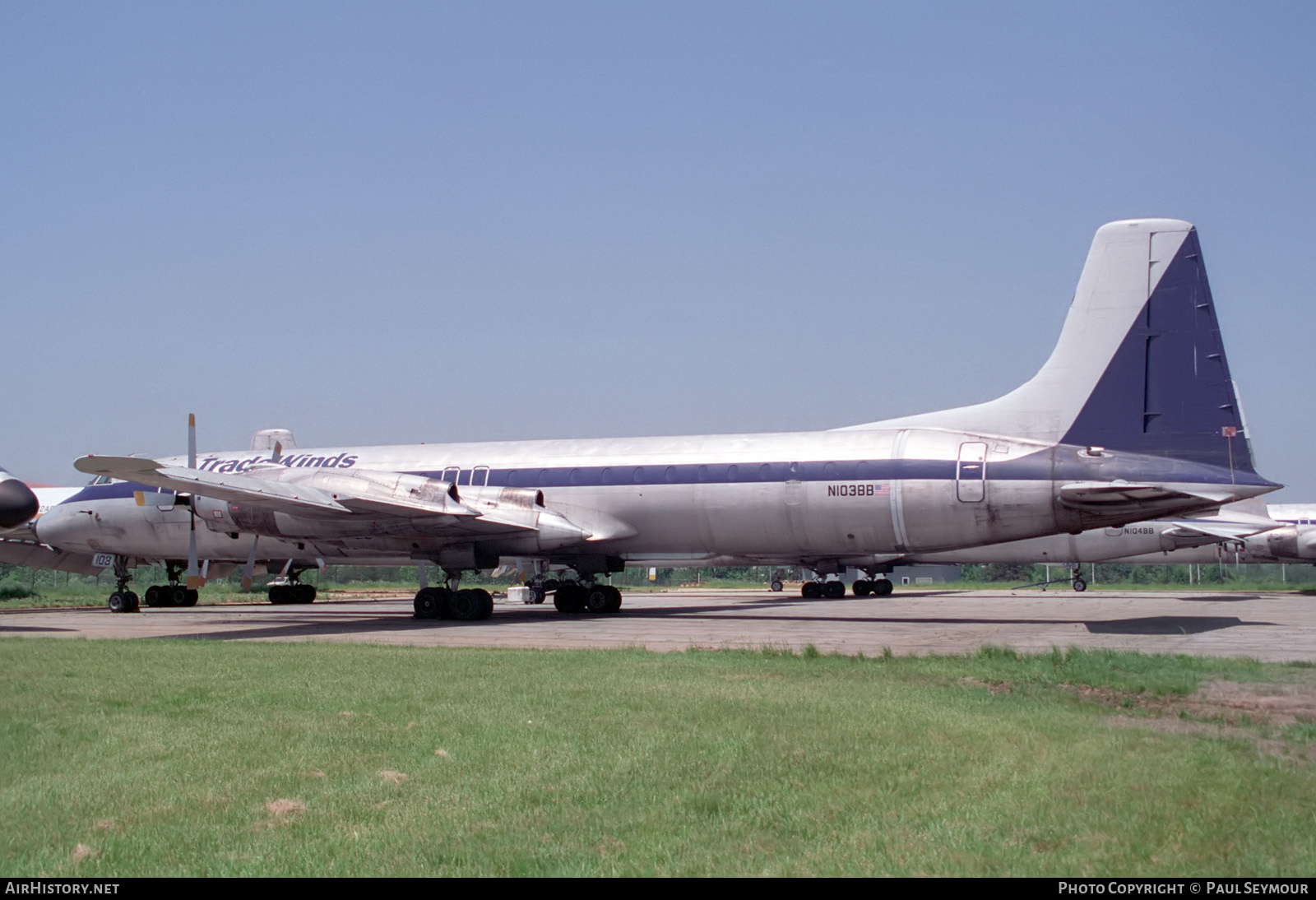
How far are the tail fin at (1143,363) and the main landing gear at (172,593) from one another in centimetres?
2674

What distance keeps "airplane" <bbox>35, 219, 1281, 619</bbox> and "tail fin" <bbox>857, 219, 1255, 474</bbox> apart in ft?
0.11

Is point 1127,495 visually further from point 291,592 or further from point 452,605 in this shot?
point 291,592

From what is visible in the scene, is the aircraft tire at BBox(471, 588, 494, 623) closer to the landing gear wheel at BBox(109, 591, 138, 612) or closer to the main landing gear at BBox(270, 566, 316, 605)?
the landing gear wheel at BBox(109, 591, 138, 612)

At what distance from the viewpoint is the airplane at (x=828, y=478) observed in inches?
765

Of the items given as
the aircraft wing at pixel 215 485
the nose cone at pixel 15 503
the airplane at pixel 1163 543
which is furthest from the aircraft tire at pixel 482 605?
the airplane at pixel 1163 543

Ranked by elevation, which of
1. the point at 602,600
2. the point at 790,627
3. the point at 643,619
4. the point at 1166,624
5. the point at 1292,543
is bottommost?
the point at 1166,624

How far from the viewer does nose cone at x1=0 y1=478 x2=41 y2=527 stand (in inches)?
776

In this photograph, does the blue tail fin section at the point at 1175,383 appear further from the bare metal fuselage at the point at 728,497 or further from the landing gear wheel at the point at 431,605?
the landing gear wheel at the point at 431,605

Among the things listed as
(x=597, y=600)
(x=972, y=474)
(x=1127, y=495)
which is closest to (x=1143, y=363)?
(x=1127, y=495)

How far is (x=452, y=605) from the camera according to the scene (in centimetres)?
2494

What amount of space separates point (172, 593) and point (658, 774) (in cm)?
3145

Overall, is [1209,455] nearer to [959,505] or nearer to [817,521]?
[959,505]

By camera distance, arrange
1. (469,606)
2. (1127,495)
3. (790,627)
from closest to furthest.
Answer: (1127,495) → (790,627) → (469,606)

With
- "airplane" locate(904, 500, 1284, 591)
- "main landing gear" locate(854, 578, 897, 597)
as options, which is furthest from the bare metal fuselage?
"airplane" locate(904, 500, 1284, 591)
